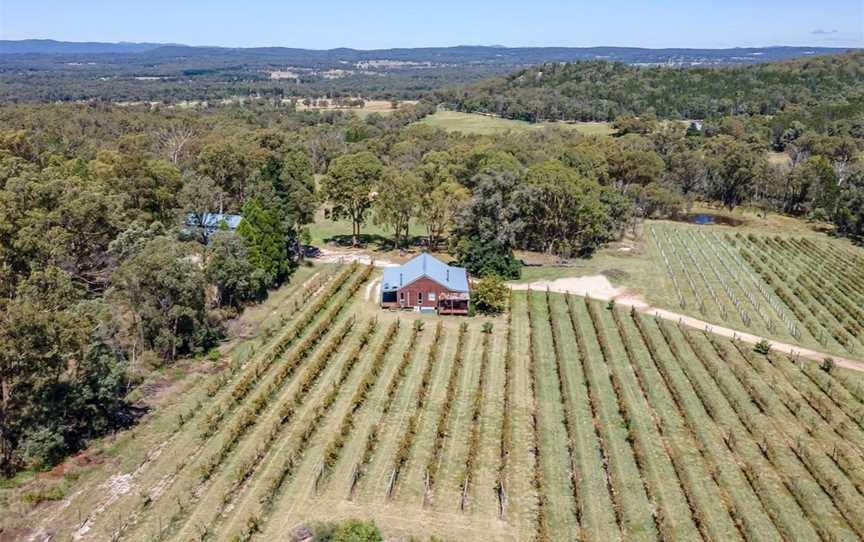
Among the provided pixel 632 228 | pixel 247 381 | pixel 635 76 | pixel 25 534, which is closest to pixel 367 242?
pixel 632 228

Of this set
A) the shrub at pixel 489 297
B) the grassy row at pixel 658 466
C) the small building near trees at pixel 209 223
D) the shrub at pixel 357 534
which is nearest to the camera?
the shrub at pixel 357 534

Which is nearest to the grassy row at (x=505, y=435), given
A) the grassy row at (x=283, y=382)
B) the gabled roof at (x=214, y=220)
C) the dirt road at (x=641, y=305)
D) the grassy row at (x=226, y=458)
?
the grassy row at (x=226, y=458)

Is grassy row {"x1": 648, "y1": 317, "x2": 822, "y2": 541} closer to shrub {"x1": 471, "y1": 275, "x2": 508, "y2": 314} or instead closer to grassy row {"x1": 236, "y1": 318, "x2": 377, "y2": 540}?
shrub {"x1": 471, "y1": 275, "x2": 508, "y2": 314}

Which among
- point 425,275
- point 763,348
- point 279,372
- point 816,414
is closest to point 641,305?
point 763,348

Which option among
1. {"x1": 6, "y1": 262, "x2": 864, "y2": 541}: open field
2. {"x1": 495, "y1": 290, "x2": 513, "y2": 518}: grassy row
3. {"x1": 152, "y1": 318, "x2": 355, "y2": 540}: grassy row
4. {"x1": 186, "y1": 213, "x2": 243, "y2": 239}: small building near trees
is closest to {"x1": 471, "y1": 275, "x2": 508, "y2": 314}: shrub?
{"x1": 6, "y1": 262, "x2": 864, "y2": 541}: open field

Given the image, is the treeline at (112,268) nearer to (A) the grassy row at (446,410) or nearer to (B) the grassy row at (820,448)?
(A) the grassy row at (446,410)

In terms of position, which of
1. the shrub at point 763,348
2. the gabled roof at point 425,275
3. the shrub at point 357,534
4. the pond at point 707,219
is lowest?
the pond at point 707,219

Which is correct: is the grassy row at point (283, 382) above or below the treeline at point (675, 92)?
below

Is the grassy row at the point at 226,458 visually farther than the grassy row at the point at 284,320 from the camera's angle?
No
